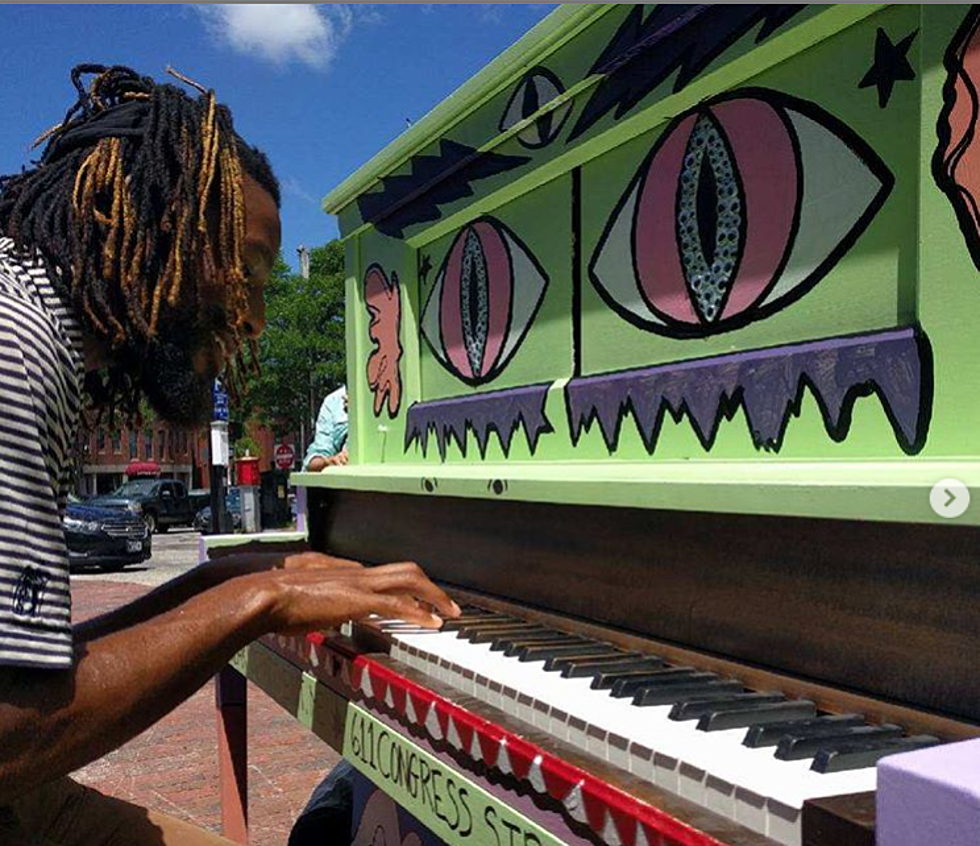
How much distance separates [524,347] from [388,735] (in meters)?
0.99

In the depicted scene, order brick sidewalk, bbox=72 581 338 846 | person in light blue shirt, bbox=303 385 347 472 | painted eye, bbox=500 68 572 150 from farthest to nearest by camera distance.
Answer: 1. person in light blue shirt, bbox=303 385 347 472
2. brick sidewalk, bbox=72 581 338 846
3. painted eye, bbox=500 68 572 150

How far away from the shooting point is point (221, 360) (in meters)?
1.74

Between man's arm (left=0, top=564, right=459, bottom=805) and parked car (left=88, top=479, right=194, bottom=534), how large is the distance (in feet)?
74.8

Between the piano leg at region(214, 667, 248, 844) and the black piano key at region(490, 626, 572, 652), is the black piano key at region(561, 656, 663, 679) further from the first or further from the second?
the piano leg at region(214, 667, 248, 844)

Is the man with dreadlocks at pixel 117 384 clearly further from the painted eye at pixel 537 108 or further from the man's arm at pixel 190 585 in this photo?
the painted eye at pixel 537 108

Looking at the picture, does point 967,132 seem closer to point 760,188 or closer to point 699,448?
point 760,188

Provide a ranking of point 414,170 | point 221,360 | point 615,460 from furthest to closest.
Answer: point 414,170
point 615,460
point 221,360

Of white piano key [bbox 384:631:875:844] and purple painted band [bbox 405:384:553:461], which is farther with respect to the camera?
purple painted band [bbox 405:384:553:461]

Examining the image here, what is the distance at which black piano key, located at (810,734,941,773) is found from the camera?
955 mm

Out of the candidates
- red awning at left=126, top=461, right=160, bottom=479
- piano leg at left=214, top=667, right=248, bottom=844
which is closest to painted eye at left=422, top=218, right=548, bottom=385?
piano leg at left=214, top=667, right=248, bottom=844

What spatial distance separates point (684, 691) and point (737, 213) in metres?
0.79

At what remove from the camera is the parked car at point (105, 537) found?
13.6m

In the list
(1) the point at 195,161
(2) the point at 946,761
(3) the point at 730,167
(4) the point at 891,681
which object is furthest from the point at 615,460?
(2) the point at 946,761

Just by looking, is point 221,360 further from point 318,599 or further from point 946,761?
point 946,761
